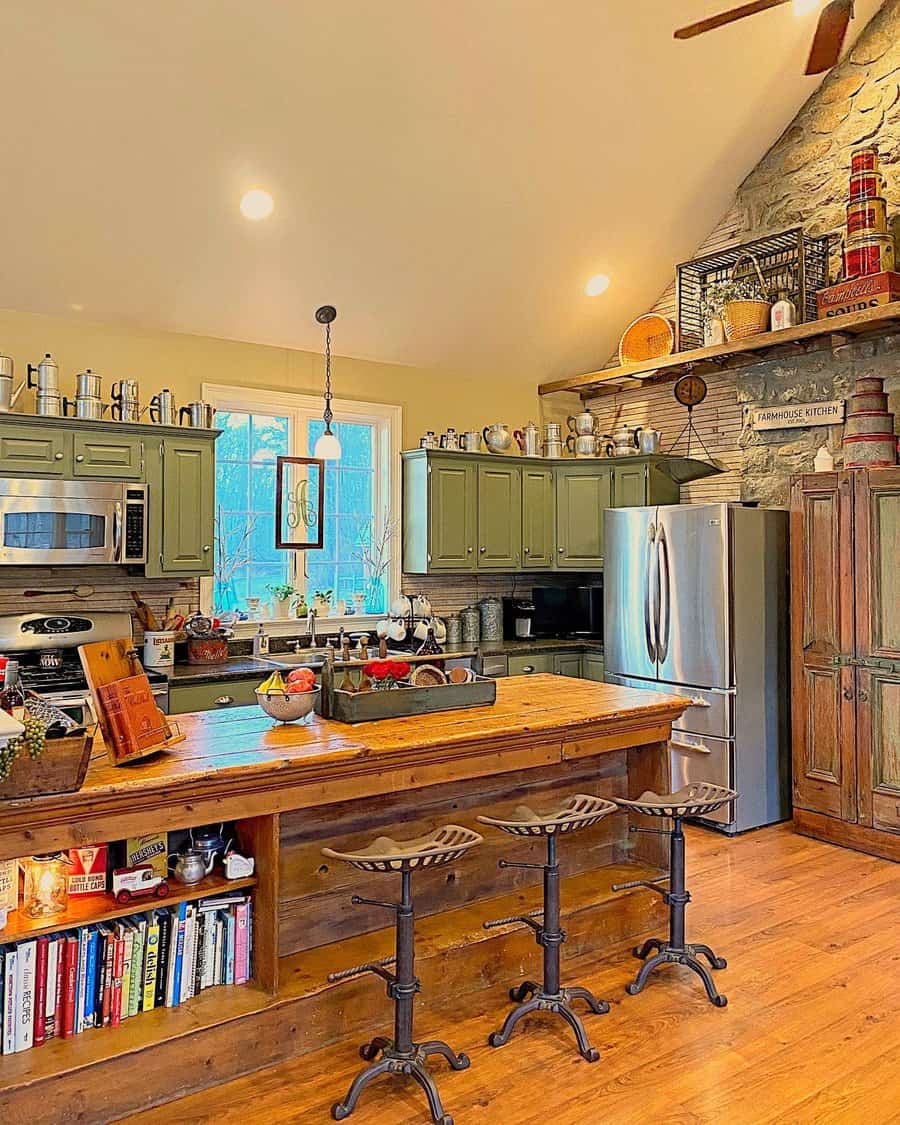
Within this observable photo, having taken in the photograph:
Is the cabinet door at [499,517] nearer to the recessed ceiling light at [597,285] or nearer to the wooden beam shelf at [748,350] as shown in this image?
the wooden beam shelf at [748,350]

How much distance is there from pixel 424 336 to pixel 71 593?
2.77 meters

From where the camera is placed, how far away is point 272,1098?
2.46 m

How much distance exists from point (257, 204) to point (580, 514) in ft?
9.80

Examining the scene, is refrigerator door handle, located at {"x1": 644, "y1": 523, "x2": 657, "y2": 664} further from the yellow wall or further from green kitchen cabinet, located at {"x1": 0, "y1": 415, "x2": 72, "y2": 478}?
green kitchen cabinet, located at {"x1": 0, "y1": 415, "x2": 72, "y2": 478}

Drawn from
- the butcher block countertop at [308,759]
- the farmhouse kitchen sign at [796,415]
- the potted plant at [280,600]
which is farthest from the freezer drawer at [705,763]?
the potted plant at [280,600]

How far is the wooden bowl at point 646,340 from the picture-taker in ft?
20.1

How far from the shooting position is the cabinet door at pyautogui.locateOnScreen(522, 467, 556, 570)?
641 cm

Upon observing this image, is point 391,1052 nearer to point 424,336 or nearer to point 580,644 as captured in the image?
point 580,644

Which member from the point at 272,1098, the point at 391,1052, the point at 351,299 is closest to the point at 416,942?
the point at 391,1052

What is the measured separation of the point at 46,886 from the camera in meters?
2.39

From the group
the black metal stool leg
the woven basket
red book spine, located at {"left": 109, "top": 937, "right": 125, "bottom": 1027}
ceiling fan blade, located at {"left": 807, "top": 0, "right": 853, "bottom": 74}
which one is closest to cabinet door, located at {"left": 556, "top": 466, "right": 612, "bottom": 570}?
the woven basket

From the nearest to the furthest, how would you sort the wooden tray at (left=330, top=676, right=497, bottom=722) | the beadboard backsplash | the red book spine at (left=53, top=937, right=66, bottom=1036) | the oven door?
the red book spine at (left=53, top=937, right=66, bottom=1036), the wooden tray at (left=330, top=676, right=497, bottom=722), the oven door, the beadboard backsplash

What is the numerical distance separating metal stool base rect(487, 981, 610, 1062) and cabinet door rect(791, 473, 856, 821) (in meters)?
2.30

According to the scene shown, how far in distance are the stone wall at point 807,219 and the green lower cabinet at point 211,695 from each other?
3311mm
